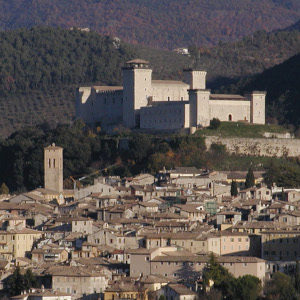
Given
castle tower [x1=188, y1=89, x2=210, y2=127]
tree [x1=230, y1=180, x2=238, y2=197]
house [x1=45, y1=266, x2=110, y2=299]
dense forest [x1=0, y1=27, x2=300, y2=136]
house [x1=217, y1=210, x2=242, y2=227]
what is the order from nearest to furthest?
house [x1=45, y1=266, x2=110, y2=299]
house [x1=217, y1=210, x2=242, y2=227]
tree [x1=230, y1=180, x2=238, y2=197]
castle tower [x1=188, y1=89, x2=210, y2=127]
dense forest [x1=0, y1=27, x2=300, y2=136]

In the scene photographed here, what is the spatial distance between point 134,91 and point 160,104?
2.28m

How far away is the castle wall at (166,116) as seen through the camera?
248 ft

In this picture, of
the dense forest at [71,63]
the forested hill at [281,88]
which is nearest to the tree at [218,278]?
the forested hill at [281,88]

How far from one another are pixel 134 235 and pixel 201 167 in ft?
74.5

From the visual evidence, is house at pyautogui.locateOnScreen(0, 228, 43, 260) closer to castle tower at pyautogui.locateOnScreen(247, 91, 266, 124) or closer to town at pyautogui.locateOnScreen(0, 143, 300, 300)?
town at pyautogui.locateOnScreen(0, 143, 300, 300)

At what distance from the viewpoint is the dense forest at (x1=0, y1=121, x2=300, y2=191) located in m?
72.2

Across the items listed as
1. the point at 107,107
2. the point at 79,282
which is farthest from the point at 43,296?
the point at 107,107

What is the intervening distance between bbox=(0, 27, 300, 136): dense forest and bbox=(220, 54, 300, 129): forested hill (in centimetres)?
881

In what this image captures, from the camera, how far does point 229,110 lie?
77688mm

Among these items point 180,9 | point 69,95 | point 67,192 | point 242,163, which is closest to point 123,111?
point 242,163

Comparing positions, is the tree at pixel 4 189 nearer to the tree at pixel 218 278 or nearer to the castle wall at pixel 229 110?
the castle wall at pixel 229 110

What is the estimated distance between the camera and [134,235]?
4928cm

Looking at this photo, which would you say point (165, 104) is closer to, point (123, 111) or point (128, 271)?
point (123, 111)

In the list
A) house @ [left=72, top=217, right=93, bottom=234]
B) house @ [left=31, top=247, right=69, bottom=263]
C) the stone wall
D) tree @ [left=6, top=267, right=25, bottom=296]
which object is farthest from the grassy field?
tree @ [left=6, top=267, right=25, bottom=296]
